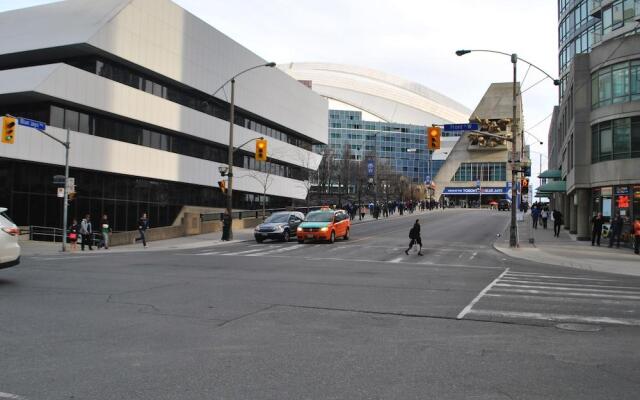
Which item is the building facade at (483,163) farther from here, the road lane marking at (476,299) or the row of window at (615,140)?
the road lane marking at (476,299)

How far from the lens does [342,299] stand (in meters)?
11.1

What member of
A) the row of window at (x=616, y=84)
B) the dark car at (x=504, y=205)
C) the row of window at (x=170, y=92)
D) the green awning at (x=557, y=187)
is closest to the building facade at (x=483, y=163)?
the dark car at (x=504, y=205)

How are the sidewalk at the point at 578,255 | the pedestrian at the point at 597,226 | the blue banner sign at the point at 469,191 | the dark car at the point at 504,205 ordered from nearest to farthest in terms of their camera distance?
the sidewalk at the point at 578,255 → the pedestrian at the point at 597,226 → the dark car at the point at 504,205 → the blue banner sign at the point at 469,191

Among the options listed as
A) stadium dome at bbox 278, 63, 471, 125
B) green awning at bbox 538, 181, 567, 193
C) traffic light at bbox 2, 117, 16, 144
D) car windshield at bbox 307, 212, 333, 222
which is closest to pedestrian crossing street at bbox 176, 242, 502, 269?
car windshield at bbox 307, 212, 333, 222

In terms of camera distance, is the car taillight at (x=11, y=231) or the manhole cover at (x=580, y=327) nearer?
the manhole cover at (x=580, y=327)

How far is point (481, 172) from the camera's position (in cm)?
12206

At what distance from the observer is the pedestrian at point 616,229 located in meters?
28.0

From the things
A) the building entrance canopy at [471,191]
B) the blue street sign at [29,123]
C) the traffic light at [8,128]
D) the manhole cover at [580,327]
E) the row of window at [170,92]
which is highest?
the row of window at [170,92]

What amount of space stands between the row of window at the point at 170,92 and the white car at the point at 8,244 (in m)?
29.2

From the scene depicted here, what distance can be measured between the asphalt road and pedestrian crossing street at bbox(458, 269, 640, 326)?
48 millimetres

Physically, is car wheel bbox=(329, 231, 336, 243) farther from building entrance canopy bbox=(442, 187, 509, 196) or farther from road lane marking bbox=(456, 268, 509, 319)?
building entrance canopy bbox=(442, 187, 509, 196)

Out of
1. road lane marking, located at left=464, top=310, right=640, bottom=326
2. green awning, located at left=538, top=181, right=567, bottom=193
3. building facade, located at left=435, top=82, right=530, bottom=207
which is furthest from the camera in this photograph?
building facade, located at left=435, top=82, right=530, bottom=207

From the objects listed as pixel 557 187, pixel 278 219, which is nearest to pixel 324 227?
pixel 278 219

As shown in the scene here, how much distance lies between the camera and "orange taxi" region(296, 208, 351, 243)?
29.9 meters
